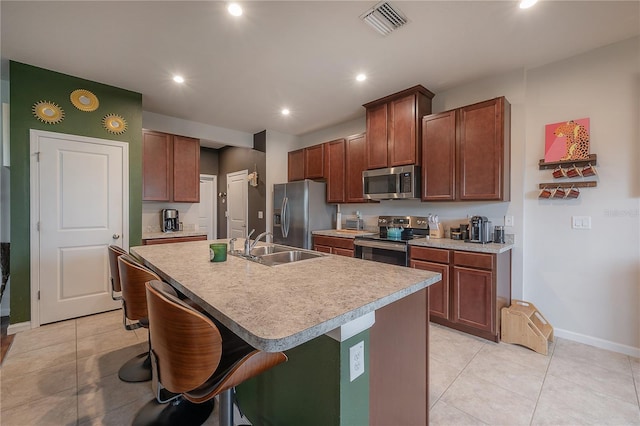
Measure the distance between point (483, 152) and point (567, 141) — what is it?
69 centimetres

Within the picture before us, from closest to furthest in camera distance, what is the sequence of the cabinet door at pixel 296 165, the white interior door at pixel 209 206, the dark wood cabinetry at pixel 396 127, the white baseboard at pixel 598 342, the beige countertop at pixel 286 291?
1. the beige countertop at pixel 286 291
2. the white baseboard at pixel 598 342
3. the dark wood cabinetry at pixel 396 127
4. the cabinet door at pixel 296 165
5. the white interior door at pixel 209 206

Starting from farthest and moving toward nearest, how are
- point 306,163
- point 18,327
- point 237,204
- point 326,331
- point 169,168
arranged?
point 237,204, point 306,163, point 169,168, point 18,327, point 326,331

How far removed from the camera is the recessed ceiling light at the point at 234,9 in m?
1.98

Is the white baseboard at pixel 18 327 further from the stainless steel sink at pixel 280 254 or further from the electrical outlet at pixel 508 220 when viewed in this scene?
the electrical outlet at pixel 508 220

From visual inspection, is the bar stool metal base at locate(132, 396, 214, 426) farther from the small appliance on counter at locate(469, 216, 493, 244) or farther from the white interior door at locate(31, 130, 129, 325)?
the small appliance on counter at locate(469, 216, 493, 244)

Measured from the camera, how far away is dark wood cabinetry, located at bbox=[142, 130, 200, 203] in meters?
3.94

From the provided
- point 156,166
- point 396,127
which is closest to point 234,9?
point 396,127

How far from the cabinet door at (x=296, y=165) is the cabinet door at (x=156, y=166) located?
78.0 inches

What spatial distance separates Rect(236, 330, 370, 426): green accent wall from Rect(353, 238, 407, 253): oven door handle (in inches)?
84.3

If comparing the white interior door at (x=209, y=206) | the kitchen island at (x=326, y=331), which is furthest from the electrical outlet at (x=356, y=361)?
the white interior door at (x=209, y=206)

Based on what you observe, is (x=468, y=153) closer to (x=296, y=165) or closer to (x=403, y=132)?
(x=403, y=132)

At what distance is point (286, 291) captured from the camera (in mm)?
1169

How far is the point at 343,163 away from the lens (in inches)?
169

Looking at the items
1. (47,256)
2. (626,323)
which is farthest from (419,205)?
(47,256)
